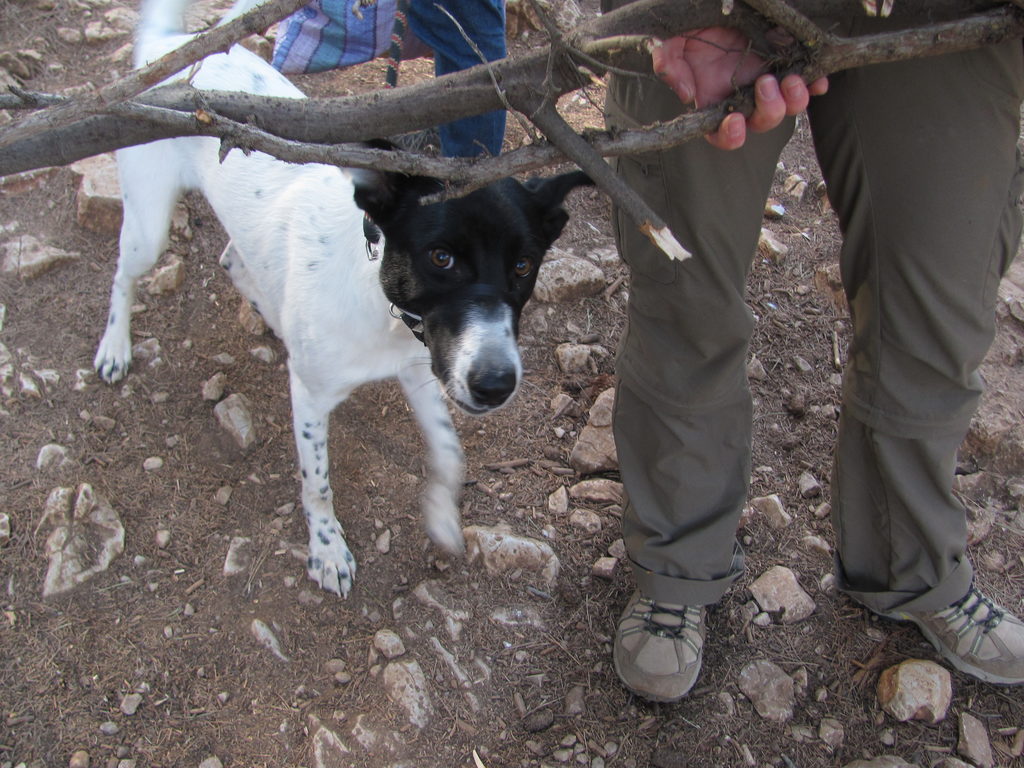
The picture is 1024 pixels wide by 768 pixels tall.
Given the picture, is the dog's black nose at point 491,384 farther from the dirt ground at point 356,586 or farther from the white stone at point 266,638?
the white stone at point 266,638

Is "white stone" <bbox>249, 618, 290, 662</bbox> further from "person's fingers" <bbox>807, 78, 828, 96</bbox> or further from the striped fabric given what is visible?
"person's fingers" <bbox>807, 78, 828, 96</bbox>

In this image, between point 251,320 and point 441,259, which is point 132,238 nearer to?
point 251,320

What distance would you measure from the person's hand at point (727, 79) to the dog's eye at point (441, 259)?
74 cm

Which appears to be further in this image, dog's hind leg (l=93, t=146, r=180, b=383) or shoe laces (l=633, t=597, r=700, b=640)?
dog's hind leg (l=93, t=146, r=180, b=383)

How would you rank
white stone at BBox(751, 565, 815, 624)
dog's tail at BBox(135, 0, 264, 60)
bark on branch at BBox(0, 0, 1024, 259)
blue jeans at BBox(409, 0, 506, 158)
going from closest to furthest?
bark on branch at BBox(0, 0, 1024, 259) → white stone at BBox(751, 565, 815, 624) → blue jeans at BBox(409, 0, 506, 158) → dog's tail at BBox(135, 0, 264, 60)

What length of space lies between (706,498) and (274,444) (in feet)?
5.52

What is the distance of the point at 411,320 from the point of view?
2.27m

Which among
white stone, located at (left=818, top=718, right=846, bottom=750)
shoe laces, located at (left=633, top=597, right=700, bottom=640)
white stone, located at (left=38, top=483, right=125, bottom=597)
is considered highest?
shoe laces, located at (left=633, top=597, right=700, bottom=640)

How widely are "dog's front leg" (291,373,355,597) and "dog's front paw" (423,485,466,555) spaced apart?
1.00 feet

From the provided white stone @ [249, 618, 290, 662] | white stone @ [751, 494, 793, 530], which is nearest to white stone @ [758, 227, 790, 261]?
white stone @ [751, 494, 793, 530]

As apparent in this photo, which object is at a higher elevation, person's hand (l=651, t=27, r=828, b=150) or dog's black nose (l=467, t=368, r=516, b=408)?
person's hand (l=651, t=27, r=828, b=150)

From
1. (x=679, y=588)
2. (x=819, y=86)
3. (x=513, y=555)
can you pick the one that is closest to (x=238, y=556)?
(x=513, y=555)

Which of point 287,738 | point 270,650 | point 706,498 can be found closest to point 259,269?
point 270,650

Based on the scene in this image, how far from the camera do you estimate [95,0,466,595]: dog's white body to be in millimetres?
2371
